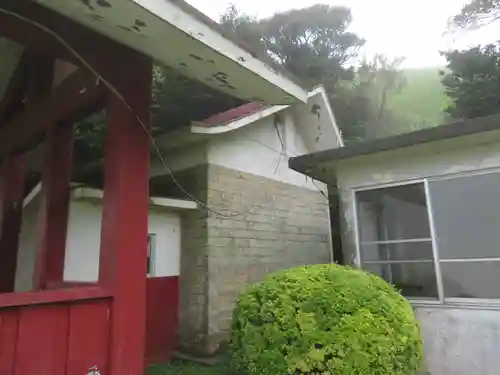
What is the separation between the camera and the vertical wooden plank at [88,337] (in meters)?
2.43

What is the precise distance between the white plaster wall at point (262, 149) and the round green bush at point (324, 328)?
2883 millimetres

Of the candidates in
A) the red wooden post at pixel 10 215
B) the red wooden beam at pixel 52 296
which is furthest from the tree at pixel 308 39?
the red wooden beam at pixel 52 296

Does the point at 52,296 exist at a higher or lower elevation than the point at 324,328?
higher

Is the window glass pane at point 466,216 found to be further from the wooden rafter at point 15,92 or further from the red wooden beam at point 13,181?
the wooden rafter at point 15,92

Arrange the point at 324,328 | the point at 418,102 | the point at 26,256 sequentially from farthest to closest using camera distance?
the point at 418,102, the point at 26,256, the point at 324,328

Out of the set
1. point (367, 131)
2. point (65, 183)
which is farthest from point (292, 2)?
point (65, 183)

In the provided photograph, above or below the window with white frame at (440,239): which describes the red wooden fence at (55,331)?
below

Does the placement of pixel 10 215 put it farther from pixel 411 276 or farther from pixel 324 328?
pixel 411 276

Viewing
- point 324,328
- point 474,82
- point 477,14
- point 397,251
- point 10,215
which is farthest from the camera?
point 477,14

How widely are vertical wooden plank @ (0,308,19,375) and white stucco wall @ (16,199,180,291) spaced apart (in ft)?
9.67

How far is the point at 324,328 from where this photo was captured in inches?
151

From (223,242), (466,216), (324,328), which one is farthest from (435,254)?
(223,242)

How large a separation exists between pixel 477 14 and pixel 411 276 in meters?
11.3

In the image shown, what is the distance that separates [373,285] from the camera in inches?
165
